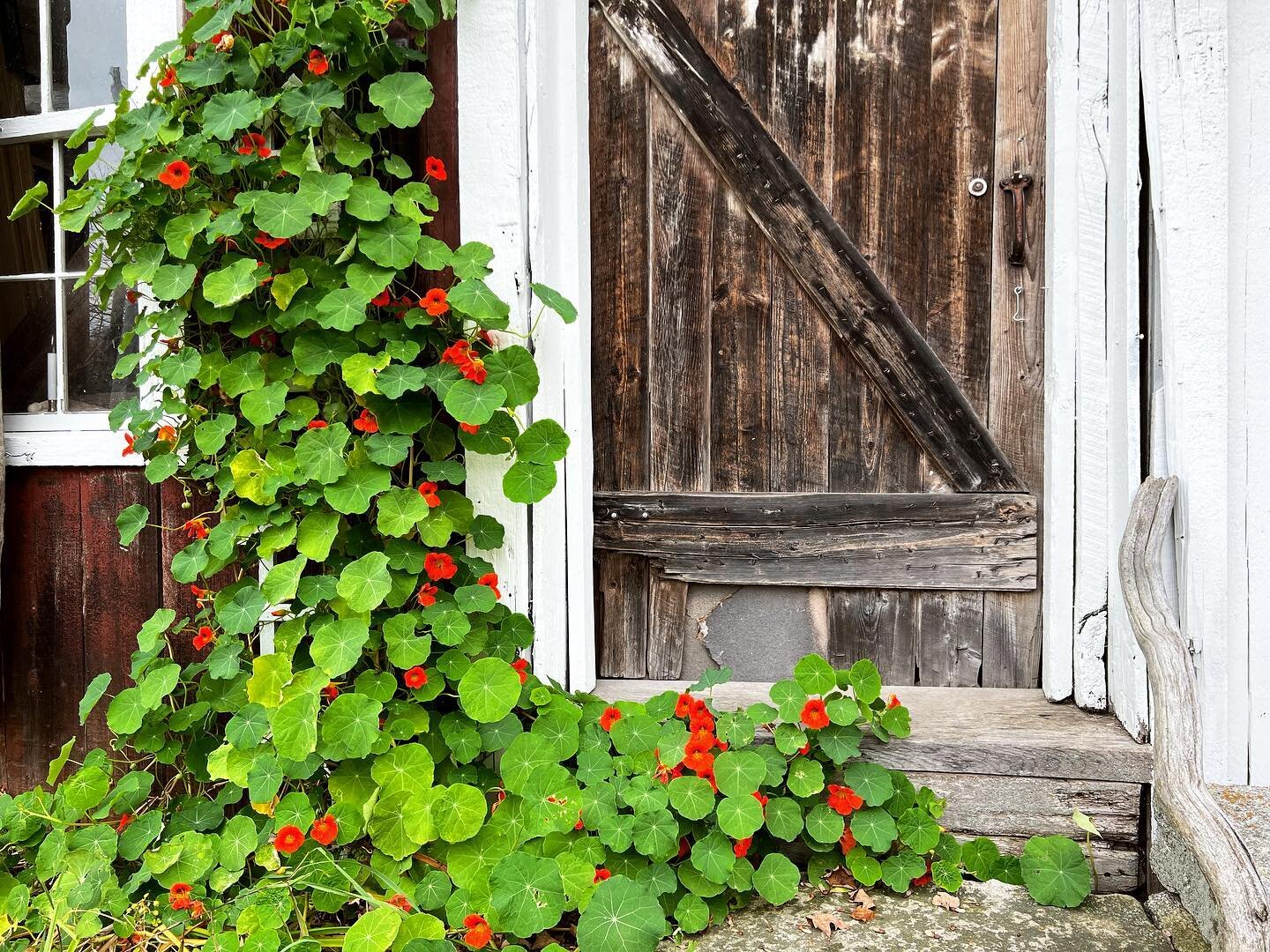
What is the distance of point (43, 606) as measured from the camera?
6.42 ft

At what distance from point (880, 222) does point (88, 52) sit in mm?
1972

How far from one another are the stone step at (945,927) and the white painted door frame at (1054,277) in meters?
0.39

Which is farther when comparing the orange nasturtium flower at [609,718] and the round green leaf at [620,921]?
the orange nasturtium flower at [609,718]

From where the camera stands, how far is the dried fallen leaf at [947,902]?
4.93 ft

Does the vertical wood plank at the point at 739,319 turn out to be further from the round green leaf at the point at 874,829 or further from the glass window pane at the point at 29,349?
the glass window pane at the point at 29,349

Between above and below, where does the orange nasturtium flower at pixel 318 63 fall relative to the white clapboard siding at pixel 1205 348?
above

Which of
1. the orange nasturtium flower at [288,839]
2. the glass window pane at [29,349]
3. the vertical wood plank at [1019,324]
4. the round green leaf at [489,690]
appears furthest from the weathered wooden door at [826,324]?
the glass window pane at [29,349]

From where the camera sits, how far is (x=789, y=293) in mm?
1967

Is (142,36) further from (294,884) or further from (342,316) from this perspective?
(294,884)

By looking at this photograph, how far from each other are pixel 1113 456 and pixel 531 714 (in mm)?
1346

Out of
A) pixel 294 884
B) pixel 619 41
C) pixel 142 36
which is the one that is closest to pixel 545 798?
pixel 294 884

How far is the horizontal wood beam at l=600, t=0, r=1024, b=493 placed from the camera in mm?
1927

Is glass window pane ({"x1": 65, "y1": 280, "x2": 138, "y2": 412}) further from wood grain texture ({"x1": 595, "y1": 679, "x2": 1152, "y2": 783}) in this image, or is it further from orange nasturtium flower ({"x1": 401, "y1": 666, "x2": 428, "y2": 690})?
wood grain texture ({"x1": 595, "y1": 679, "x2": 1152, "y2": 783})

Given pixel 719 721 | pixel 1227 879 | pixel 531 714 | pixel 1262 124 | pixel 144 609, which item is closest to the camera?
pixel 1227 879
